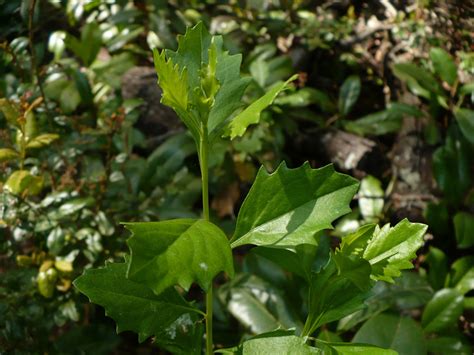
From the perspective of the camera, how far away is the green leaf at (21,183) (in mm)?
1689

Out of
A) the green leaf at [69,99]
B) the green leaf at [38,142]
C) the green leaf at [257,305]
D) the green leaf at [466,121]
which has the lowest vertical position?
the green leaf at [257,305]

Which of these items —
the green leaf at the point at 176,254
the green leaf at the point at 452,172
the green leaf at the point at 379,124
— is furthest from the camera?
the green leaf at the point at 379,124

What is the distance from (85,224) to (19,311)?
1.12ft

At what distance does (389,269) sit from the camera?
42.3 inches

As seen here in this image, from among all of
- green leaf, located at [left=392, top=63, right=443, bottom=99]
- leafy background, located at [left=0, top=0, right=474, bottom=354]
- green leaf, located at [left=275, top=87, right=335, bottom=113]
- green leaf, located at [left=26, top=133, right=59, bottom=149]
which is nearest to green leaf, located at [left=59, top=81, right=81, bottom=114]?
leafy background, located at [left=0, top=0, right=474, bottom=354]

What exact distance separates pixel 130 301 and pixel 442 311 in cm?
123

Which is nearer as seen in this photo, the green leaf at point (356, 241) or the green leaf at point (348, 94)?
the green leaf at point (356, 241)

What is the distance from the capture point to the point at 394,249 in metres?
1.08

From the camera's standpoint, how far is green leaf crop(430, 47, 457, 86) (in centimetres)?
250

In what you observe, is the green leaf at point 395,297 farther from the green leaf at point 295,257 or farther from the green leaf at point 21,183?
the green leaf at point 21,183

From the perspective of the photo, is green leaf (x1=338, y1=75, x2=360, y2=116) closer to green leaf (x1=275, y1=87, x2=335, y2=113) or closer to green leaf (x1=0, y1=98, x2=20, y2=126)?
green leaf (x1=275, y1=87, x2=335, y2=113)

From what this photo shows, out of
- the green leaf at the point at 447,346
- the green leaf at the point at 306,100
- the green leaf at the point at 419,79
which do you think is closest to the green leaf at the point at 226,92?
the green leaf at the point at 447,346

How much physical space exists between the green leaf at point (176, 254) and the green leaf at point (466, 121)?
1651mm

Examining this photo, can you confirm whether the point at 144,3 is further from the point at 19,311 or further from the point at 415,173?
the point at 19,311
